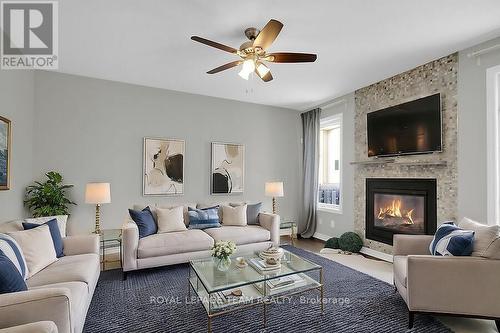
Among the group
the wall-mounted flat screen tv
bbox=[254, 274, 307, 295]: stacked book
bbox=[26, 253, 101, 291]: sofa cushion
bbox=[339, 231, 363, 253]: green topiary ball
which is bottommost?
bbox=[339, 231, 363, 253]: green topiary ball

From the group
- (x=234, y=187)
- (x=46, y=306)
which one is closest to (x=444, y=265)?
(x=46, y=306)

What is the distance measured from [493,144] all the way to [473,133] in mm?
231

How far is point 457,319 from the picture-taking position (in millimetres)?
2314

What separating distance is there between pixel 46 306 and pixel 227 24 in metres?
2.63

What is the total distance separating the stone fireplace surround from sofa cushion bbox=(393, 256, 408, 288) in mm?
1182

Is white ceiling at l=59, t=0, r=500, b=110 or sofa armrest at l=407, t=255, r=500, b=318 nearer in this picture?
sofa armrest at l=407, t=255, r=500, b=318

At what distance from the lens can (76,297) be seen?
184 centimetres

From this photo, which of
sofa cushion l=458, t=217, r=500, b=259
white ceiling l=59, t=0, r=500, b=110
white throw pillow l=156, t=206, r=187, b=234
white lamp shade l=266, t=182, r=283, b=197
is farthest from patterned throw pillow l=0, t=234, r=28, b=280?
sofa cushion l=458, t=217, r=500, b=259

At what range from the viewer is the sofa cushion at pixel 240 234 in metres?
3.81

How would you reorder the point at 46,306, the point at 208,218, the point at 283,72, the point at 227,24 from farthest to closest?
the point at 208,218 → the point at 283,72 → the point at 227,24 → the point at 46,306

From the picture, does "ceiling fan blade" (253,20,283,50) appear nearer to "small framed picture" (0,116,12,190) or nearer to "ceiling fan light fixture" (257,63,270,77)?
"ceiling fan light fixture" (257,63,270,77)

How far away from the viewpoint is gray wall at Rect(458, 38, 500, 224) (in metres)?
2.91

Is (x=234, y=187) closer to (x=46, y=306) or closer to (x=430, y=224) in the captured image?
(x=430, y=224)

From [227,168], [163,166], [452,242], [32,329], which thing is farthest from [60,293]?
[227,168]
